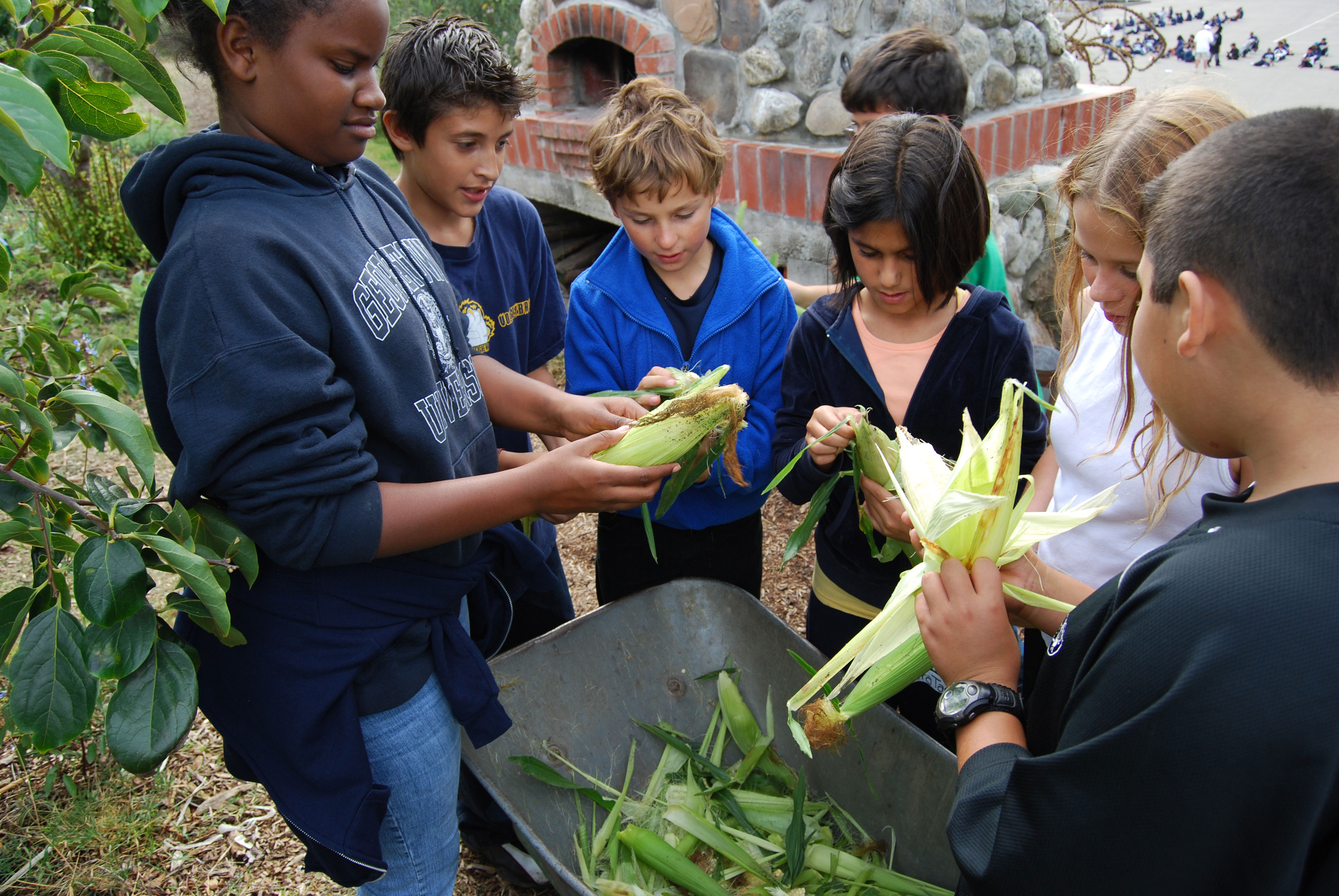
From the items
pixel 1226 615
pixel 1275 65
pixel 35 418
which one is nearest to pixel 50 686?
pixel 35 418

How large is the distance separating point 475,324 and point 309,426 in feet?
3.43

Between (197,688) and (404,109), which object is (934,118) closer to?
(404,109)

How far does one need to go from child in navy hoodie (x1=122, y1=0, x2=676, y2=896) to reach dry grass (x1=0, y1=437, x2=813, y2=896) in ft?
3.48

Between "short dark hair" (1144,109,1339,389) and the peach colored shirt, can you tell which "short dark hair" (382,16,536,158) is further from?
"short dark hair" (1144,109,1339,389)

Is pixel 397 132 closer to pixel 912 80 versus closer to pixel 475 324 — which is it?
pixel 475 324

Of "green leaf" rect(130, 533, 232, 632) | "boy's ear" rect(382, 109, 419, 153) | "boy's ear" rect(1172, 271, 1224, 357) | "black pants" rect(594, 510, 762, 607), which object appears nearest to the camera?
"boy's ear" rect(1172, 271, 1224, 357)

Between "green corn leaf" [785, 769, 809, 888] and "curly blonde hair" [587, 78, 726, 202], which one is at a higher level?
"curly blonde hair" [587, 78, 726, 202]

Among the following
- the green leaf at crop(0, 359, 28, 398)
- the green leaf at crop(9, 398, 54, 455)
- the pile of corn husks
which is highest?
the green leaf at crop(0, 359, 28, 398)

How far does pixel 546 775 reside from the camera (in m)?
1.99

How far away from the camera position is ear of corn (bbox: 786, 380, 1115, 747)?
145cm

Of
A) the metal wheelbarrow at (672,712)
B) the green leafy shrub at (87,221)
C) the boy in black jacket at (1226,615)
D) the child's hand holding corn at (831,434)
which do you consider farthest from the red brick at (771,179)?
the green leafy shrub at (87,221)

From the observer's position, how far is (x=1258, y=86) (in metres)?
9.07

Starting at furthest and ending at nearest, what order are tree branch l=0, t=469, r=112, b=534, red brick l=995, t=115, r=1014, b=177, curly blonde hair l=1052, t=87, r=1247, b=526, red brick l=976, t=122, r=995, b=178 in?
red brick l=995, t=115, r=1014, b=177
red brick l=976, t=122, r=995, b=178
curly blonde hair l=1052, t=87, r=1247, b=526
tree branch l=0, t=469, r=112, b=534

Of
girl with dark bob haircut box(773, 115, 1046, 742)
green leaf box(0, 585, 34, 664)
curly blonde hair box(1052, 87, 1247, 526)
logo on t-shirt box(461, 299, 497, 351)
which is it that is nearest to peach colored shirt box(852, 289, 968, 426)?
girl with dark bob haircut box(773, 115, 1046, 742)
